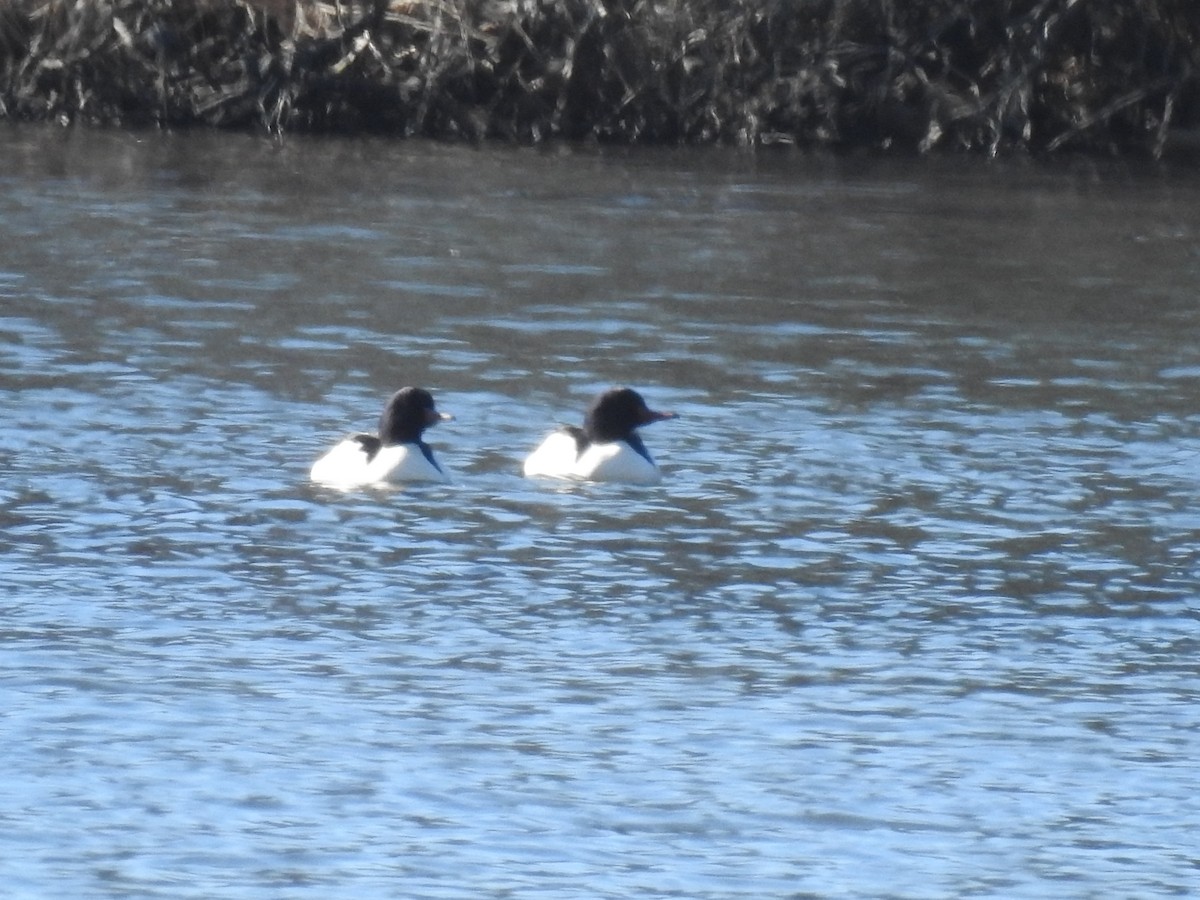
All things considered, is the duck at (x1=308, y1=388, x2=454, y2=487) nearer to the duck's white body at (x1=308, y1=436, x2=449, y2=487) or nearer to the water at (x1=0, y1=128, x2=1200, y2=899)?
the duck's white body at (x1=308, y1=436, x2=449, y2=487)

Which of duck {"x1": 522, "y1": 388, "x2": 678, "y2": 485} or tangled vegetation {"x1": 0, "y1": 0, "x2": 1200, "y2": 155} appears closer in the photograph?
duck {"x1": 522, "y1": 388, "x2": 678, "y2": 485}

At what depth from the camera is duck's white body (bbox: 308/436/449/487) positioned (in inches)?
501

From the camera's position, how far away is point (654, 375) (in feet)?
52.7

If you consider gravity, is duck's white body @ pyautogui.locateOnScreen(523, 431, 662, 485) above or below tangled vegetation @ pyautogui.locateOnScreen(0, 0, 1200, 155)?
below

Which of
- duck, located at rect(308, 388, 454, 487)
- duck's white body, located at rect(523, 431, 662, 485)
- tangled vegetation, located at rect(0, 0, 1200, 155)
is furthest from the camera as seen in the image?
tangled vegetation, located at rect(0, 0, 1200, 155)

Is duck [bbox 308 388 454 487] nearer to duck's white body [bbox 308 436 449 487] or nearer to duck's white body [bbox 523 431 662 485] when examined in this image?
duck's white body [bbox 308 436 449 487]

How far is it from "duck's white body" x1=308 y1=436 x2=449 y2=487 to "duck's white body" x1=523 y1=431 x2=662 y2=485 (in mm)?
659

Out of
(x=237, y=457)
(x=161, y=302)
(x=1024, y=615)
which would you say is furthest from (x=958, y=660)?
(x=161, y=302)

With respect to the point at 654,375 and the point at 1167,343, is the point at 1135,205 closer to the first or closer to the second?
the point at 1167,343

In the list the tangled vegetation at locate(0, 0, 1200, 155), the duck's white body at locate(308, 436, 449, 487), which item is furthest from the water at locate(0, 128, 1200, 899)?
the tangled vegetation at locate(0, 0, 1200, 155)

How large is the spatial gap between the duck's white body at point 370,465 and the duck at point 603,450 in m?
0.67

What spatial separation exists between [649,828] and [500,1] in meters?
22.9

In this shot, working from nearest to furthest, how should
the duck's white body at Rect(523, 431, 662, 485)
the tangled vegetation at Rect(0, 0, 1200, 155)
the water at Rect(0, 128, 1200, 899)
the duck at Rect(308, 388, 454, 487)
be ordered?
the water at Rect(0, 128, 1200, 899), the duck at Rect(308, 388, 454, 487), the duck's white body at Rect(523, 431, 662, 485), the tangled vegetation at Rect(0, 0, 1200, 155)

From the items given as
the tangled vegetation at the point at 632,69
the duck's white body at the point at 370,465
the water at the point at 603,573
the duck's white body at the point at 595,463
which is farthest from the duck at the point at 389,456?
the tangled vegetation at the point at 632,69
